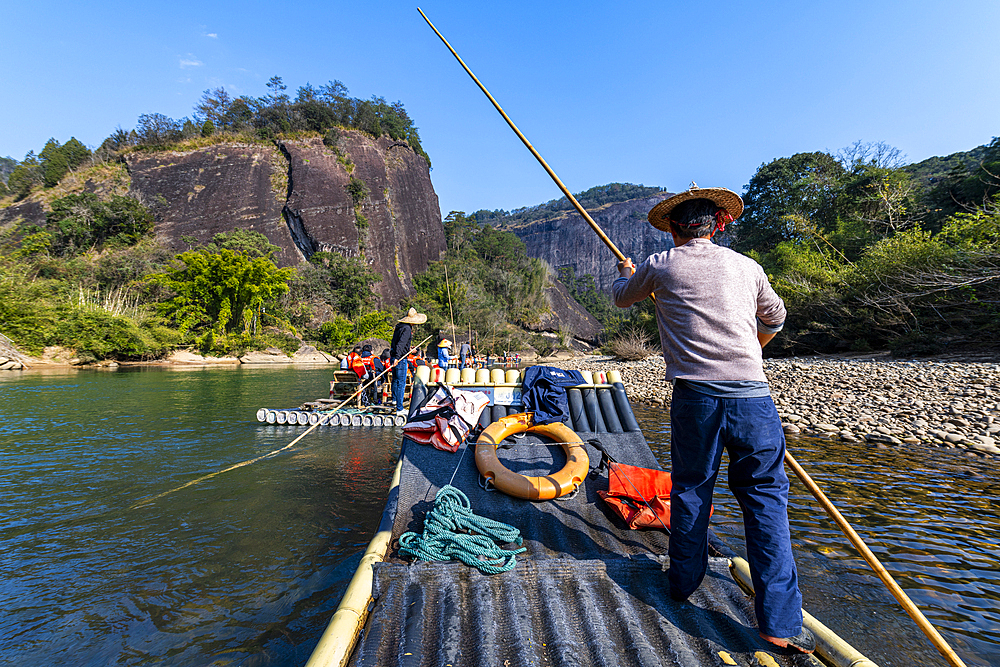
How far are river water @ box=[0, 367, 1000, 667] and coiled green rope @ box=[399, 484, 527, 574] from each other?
0.77 metres

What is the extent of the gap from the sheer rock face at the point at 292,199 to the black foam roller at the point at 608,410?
43.5 meters

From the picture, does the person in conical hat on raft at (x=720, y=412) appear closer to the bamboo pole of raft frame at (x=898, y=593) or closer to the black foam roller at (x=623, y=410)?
the bamboo pole of raft frame at (x=898, y=593)

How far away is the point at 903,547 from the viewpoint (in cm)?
357

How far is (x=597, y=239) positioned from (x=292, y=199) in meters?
70.5

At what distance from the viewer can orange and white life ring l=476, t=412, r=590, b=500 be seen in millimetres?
3240

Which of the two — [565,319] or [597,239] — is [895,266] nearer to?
[565,319]

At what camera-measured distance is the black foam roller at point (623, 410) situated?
169 inches

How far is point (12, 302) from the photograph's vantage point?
1889 centimetres

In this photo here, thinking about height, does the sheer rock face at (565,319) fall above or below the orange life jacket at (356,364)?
above

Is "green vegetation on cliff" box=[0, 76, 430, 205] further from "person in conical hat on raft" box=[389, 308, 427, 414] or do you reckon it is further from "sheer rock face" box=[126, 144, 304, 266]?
"person in conical hat on raft" box=[389, 308, 427, 414]

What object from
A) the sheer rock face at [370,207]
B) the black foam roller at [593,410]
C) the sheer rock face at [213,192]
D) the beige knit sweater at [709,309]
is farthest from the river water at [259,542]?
the sheer rock face at [370,207]

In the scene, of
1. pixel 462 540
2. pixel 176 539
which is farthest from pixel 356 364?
pixel 462 540

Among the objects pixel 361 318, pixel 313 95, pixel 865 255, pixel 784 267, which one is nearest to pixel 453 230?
pixel 313 95

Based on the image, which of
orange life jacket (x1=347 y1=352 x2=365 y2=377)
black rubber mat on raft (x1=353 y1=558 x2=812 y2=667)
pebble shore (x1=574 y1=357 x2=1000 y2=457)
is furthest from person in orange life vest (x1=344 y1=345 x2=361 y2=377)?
pebble shore (x1=574 y1=357 x2=1000 y2=457)
